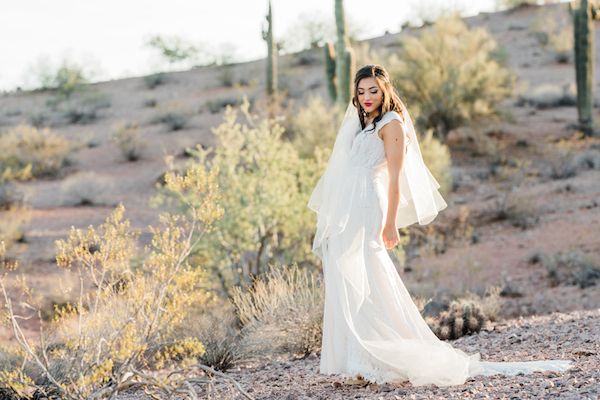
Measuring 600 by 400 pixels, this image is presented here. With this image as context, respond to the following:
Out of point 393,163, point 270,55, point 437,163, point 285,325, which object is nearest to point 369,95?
point 393,163

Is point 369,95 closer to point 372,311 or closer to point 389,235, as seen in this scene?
point 389,235

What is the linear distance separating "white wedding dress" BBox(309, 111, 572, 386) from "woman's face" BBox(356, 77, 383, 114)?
4.5 inches

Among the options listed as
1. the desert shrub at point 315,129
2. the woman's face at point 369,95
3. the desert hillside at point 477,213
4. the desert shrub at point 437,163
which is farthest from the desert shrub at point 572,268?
Answer: the woman's face at point 369,95

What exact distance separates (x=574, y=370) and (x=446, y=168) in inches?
573

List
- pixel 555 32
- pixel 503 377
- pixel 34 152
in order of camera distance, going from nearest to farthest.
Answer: pixel 503 377 < pixel 34 152 < pixel 555 32

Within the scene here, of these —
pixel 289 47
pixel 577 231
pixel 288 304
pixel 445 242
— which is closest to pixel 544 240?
pixel 577 231

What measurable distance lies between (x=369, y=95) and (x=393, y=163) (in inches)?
18.4

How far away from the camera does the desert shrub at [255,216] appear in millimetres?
11180

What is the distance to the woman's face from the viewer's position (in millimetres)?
5645

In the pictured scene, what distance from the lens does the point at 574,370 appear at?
18.1ft

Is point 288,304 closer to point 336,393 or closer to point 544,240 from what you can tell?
point 336,393

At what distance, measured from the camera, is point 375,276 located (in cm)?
556

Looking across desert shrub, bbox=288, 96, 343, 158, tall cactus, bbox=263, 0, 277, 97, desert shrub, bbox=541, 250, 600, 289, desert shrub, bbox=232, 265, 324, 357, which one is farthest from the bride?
tall cactus, bbox=263, 0, 277, 97

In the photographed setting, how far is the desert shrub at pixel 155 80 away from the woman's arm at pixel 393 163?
4110cm
